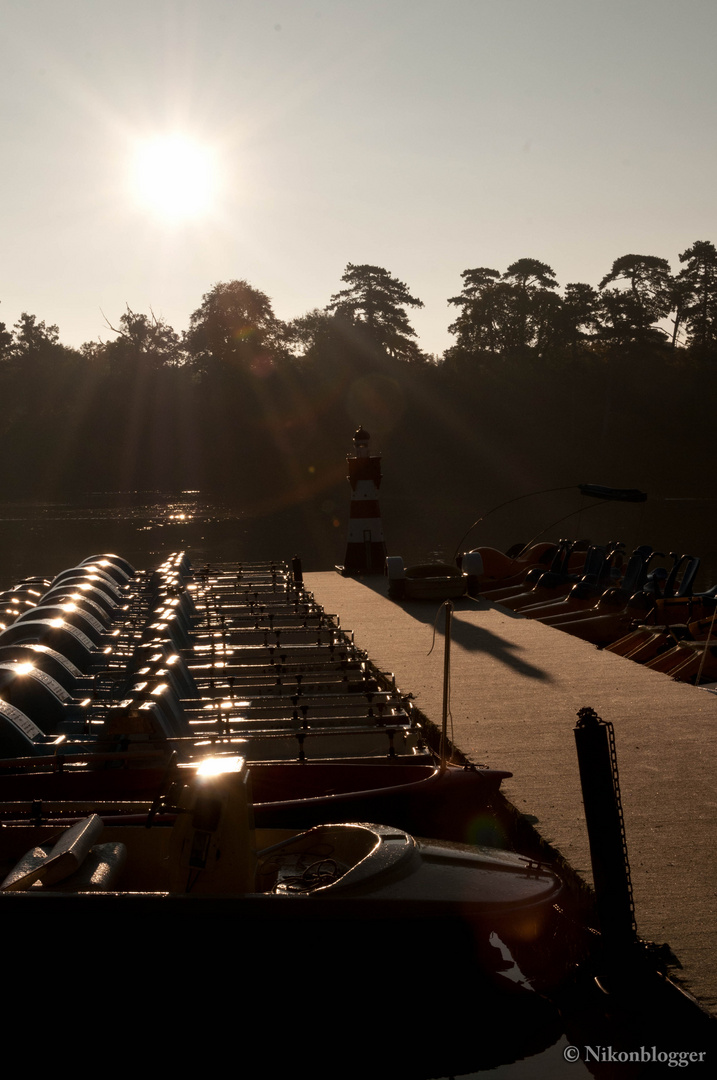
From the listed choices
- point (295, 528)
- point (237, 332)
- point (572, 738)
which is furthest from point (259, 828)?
point (237, 332)

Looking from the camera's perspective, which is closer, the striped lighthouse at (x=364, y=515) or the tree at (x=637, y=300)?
the striped lighthouse at (x=364, y=515)

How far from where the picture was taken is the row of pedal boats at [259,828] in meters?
5.78

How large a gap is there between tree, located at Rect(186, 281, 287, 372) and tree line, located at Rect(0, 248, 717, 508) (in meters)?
0.20

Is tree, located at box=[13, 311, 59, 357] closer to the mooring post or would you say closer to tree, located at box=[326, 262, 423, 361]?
tree, located at box=[326, 262, 423, 361]

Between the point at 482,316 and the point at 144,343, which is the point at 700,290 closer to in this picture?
the point at 482,316

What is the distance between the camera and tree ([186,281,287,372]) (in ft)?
299

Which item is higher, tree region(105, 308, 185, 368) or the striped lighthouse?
tree region(105, 308, 185, 368)

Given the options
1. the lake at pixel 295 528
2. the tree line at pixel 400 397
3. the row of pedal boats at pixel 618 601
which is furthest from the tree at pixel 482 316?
the row of pedal boats at pixel 618 601

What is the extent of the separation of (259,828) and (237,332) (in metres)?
90.5

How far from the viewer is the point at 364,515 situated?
23266mm

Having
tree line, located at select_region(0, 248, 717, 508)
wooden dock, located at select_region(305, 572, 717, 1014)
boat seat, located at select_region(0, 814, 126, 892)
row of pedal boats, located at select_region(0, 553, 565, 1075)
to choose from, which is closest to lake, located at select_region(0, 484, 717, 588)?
tree line, located at select_region(0, 248, 717, 508)

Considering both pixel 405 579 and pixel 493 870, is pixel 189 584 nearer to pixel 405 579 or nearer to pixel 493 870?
pixel 405 579

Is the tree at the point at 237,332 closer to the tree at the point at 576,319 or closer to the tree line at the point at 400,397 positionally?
the tree line at the point at 400,397

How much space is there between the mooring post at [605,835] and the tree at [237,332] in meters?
84.6
